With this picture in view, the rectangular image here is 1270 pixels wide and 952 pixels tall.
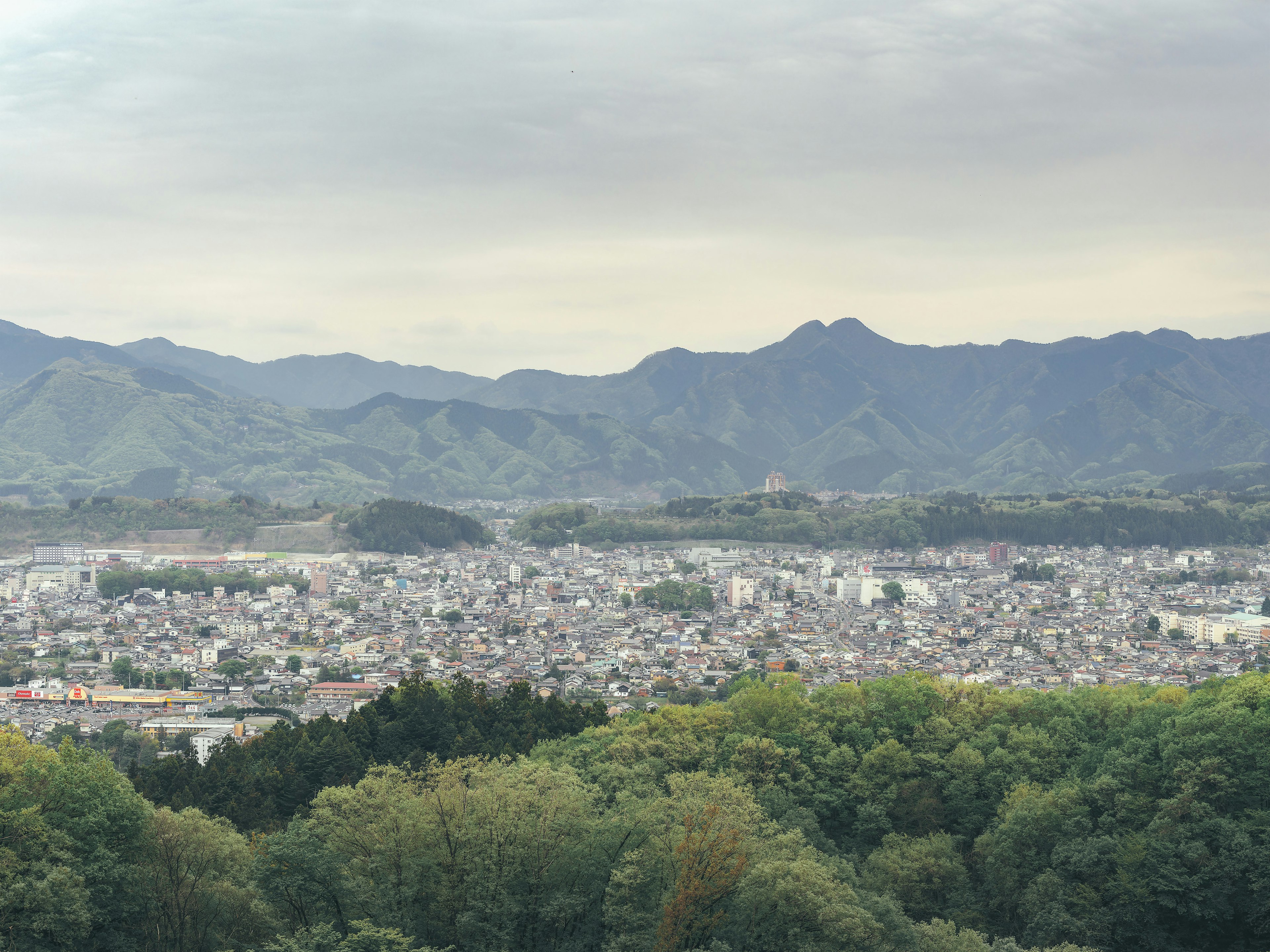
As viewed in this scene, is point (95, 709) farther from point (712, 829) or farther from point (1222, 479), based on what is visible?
point (1222, 479)

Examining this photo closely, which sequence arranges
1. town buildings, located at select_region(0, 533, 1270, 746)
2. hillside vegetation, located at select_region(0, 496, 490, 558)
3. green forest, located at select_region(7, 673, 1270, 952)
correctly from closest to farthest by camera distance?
green forest, located at select_region(7, 673, 1270, 952)
town buildings, located at select_region(0, 533, 1270, 746)
hillside vegetation, located at select_region(0, 496, 490, 558)

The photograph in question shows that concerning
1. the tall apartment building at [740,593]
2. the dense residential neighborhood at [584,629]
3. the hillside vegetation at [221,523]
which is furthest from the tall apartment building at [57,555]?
Result: the tall apartment building at [740,593]

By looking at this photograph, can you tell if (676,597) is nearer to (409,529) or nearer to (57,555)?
(409,529)

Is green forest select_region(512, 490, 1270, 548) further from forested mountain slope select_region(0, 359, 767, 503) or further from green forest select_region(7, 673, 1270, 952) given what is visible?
green forest select_region(7, 673, 1270, 952)

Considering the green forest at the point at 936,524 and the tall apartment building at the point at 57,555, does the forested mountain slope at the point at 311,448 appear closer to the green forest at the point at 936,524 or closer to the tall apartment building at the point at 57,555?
the green forest at the point at 936,524

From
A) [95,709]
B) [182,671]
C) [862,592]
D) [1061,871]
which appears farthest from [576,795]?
[862,592]

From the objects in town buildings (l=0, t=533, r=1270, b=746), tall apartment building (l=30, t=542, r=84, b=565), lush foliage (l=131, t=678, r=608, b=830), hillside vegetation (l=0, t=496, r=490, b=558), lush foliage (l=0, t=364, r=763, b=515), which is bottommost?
town buildings (l=0, t=533, r=1270, b=746)

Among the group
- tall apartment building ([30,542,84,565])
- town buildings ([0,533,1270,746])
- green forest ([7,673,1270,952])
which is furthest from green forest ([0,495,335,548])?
green forest ([7,673,1270,952])
